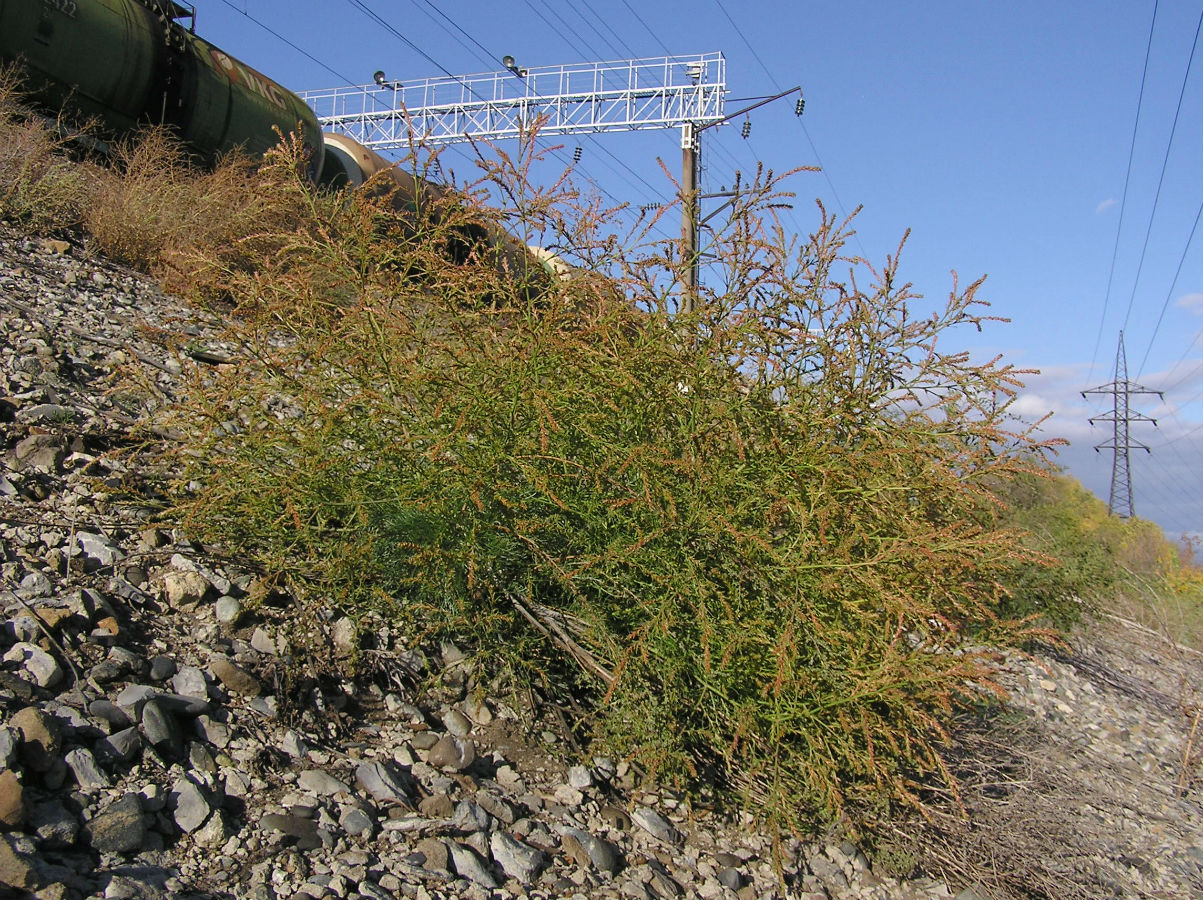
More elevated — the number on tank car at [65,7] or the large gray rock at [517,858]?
the number on tank car at [65,7]

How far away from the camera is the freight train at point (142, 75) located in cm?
852

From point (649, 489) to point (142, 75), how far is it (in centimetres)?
943

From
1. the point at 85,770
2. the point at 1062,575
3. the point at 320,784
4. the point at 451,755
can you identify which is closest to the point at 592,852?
the point at 451,755

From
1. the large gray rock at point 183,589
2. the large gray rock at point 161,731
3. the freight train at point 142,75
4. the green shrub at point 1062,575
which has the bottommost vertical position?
the large gray rock at point 161,731

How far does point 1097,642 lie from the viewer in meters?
9.18

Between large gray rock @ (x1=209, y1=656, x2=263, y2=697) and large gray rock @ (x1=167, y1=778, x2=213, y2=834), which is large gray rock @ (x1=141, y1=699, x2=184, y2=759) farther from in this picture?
large gray rock @ (x1=209, y1=656, x2=263, y2=697)

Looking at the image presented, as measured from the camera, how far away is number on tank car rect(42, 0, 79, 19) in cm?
850

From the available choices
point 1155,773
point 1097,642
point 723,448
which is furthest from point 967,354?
point 1097,642

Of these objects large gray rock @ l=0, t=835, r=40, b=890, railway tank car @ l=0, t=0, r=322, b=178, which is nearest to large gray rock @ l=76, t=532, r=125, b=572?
large gray rock @ l=0, t=835, r=40, b=890

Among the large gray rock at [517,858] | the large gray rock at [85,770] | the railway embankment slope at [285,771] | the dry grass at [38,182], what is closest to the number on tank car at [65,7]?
the dry grass at [38,182]

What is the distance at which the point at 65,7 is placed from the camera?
28.2 ft

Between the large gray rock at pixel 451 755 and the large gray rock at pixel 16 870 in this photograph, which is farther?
the large gray rock at pixel 451 755

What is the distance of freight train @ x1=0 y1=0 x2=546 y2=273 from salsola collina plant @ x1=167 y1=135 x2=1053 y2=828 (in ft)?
15.8

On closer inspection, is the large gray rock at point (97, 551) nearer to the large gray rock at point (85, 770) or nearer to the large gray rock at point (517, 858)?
the large gray rock at point (85, 770)
